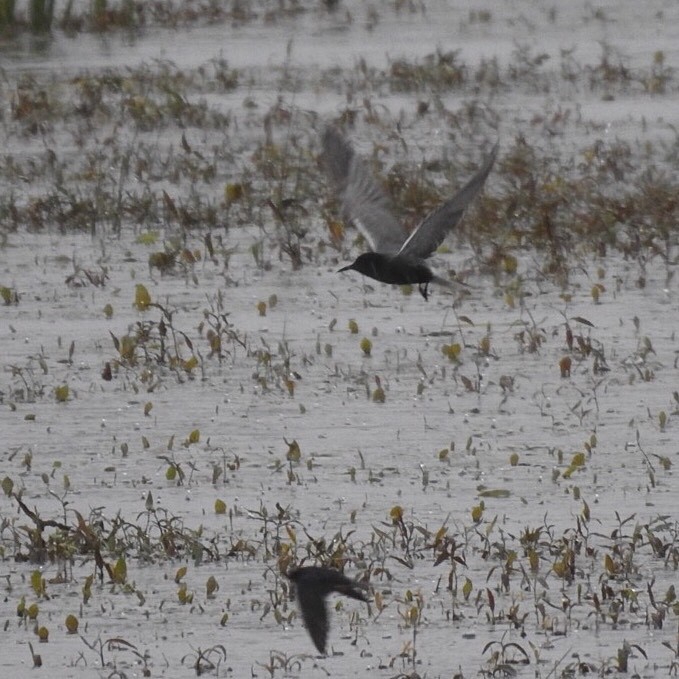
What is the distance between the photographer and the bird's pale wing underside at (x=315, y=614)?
14.9ft

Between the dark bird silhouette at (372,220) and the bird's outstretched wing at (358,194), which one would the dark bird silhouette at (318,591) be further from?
the bird's outstretched wing at (358,194)

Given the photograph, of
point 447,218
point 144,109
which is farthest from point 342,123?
point 447,218

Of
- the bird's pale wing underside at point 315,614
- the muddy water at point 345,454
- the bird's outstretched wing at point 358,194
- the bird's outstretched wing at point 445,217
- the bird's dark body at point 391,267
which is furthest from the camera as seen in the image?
the bird's outstretched wing at point 358,194

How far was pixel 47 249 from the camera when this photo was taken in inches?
397

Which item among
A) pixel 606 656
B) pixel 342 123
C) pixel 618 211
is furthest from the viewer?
pixel 342 123

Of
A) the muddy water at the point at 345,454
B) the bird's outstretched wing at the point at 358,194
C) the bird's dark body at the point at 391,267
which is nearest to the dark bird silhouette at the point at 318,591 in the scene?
the muddy water at the point at 345,454

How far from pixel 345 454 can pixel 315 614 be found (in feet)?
6.70

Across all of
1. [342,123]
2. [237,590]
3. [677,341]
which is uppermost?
[342,123]

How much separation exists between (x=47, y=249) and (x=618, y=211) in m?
2.95

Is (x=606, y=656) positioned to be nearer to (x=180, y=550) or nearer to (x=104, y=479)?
(x=180, y=550)

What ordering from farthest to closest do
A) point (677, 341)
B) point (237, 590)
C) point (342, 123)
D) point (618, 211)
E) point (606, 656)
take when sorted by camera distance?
point (342, 123)
point (618, 211)
point (677, 341)
point (237, 590)
point (606, 656)

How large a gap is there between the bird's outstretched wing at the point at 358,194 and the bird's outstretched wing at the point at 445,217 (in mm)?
497

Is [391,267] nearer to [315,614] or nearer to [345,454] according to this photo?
[345,454]

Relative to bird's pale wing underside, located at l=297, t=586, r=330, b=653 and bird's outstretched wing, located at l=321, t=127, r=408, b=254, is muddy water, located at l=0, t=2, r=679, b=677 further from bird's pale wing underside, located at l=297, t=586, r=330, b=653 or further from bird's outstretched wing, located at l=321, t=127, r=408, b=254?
bird's outstretched wing, located at l=321, t=127, r=408, b=254
